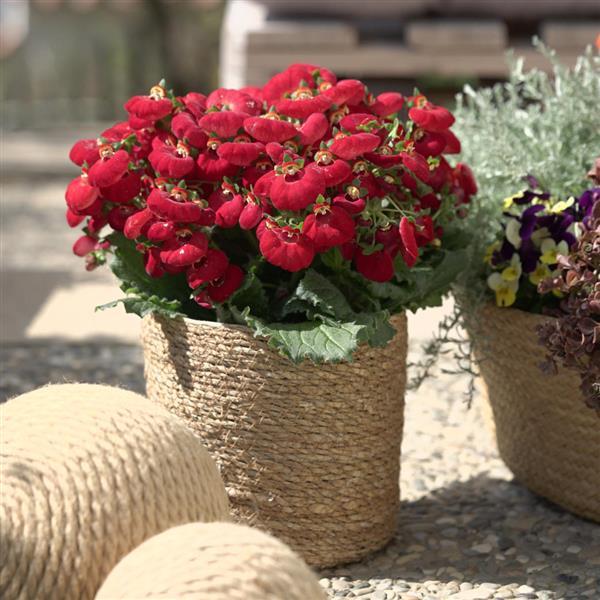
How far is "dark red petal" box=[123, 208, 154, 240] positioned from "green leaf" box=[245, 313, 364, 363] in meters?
0.30

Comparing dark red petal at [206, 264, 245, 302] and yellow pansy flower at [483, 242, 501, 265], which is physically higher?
yellow pansy flower at [483, 242, 501, 265]

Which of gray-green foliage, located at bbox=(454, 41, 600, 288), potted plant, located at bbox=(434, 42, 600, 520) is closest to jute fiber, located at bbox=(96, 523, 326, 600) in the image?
potted plant, located at bbox=(434, 42, 600, 520)

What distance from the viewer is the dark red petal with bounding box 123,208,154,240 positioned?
2336mm

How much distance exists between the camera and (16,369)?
403cm

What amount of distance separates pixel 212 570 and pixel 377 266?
897 millimetres

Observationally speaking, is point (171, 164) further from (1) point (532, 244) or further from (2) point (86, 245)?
(1) point (532, 244)

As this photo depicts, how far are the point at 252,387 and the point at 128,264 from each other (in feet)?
1.46

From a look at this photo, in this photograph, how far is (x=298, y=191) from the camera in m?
2.20

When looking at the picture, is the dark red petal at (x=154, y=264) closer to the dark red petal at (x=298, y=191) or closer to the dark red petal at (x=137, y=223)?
the dark red petal at (x=137, y=223)

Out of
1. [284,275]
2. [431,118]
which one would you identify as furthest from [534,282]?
[284,275]

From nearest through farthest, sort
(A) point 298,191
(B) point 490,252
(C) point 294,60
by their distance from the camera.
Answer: (A) point 298,191 → (B) point 490,252 → (C) point 294,60

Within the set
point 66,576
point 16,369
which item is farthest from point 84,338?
point 66,576

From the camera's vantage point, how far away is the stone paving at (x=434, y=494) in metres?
2.43

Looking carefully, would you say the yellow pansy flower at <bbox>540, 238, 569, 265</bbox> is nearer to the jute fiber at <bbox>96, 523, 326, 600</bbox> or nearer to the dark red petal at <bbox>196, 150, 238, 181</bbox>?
the dark red petal at <bbox>196, 150, 238, 181</bbox>
